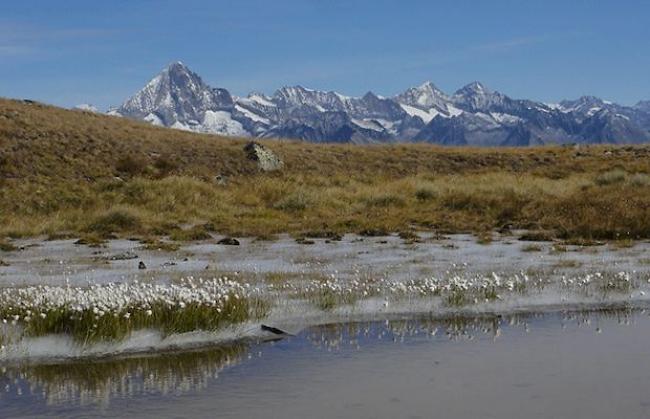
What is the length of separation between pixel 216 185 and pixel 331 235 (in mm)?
17360

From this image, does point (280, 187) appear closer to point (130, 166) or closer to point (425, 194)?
point (425, 194)

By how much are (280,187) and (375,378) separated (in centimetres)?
3349

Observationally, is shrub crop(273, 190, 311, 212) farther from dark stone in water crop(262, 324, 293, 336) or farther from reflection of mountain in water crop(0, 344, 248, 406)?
reflection of mountain in water crop(0, 344, 248, 406)

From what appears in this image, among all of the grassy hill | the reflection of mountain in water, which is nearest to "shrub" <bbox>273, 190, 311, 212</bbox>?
the grassy hill

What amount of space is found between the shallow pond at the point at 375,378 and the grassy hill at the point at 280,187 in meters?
16.6

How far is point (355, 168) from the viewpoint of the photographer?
2298 inches

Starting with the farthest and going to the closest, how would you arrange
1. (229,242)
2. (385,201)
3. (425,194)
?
(425,194) → (385,201) → (229,242)

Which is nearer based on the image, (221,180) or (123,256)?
(123,256)

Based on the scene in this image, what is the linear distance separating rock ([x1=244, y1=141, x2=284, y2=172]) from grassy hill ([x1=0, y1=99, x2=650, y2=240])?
0.71 m

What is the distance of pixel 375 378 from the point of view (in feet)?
34.5

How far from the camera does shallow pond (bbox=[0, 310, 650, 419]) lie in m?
9.09

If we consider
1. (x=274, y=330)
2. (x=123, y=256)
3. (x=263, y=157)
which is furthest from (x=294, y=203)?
(x=274, y=330)

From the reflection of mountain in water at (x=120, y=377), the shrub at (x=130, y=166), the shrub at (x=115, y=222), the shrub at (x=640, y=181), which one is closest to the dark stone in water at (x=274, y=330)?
the reflection of mountain in water at (x=120, y=377)

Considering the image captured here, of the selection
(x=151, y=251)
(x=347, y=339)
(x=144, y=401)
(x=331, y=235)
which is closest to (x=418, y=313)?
(x=347, y=339)
